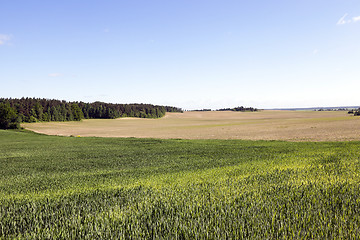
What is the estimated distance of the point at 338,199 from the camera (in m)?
4.14

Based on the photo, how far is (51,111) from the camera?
4094 inches

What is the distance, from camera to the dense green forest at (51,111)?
7156 cm

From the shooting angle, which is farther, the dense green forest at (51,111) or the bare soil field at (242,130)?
the dense green forest at (51,111)

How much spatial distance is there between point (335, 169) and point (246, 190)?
3.44 m

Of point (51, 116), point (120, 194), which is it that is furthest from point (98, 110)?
point (120, 194)

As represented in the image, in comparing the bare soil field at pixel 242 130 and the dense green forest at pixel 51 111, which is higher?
the dense green forest at pixel 51 111

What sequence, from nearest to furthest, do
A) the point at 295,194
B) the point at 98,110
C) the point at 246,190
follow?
the point at 295,194 < the point at 246,190 < the point at 98,110

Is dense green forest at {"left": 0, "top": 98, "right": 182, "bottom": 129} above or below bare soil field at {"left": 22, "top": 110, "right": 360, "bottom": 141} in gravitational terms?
above

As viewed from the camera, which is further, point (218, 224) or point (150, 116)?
point (150, 116)

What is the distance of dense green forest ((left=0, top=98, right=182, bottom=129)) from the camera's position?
2817 inches

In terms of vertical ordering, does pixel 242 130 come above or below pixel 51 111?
below

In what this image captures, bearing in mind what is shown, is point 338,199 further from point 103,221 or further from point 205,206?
point 103,221

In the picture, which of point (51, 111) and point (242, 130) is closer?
point (242, 130)

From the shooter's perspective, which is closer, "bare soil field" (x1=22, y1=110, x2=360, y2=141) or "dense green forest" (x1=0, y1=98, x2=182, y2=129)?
"bare soil field" (x1=22, y1=110, x2=360, y2=141)
